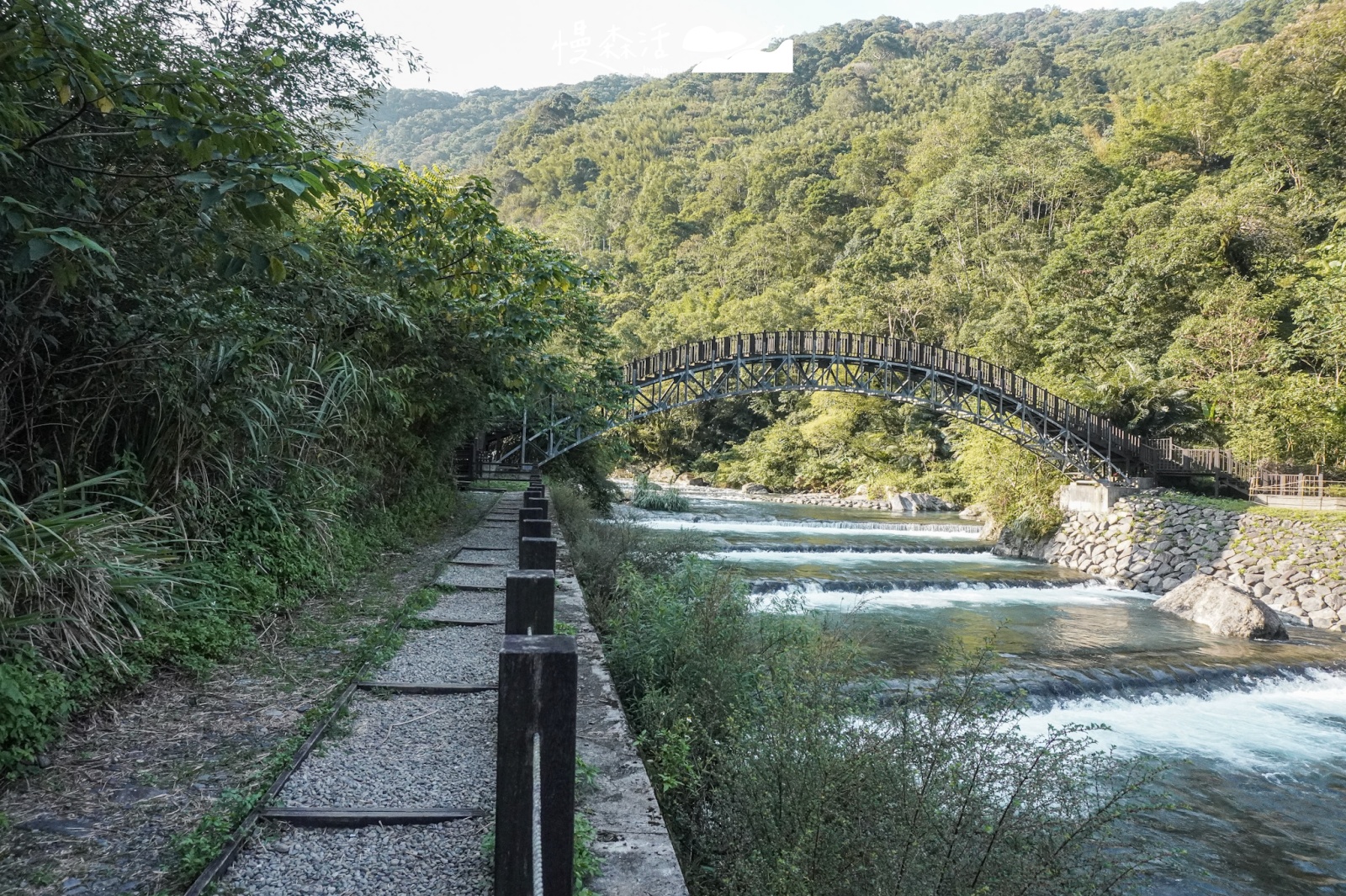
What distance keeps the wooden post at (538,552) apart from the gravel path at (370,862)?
1.58 meters

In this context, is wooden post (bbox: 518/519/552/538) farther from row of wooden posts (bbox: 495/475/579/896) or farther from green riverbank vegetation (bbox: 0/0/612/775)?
row of wooden posts (bbox: 495/475/579/896)

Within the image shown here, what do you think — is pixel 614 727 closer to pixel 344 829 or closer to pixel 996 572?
pixel 344 829

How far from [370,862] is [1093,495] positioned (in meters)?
21.3

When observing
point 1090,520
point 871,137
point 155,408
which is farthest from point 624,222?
point 155,408

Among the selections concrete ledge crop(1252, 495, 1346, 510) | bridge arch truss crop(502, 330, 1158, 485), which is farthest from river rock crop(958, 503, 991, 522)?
concrete ledge crop(1252, 495, 1346, 510)

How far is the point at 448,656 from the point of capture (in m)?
4.79

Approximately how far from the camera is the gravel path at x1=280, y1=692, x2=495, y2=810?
2.88 metres

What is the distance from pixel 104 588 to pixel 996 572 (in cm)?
1587

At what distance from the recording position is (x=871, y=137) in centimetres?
6212

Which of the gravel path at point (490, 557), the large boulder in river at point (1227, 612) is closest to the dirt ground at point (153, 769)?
the gravel path at point (490, 557)

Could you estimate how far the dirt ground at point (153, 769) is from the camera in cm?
239

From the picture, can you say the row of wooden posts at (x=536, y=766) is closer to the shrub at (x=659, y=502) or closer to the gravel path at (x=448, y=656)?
the gravel path at (x=448, y=656)

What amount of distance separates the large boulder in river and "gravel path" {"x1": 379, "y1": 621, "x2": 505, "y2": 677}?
11.2 m

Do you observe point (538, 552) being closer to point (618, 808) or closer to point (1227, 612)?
point (618, 808)
